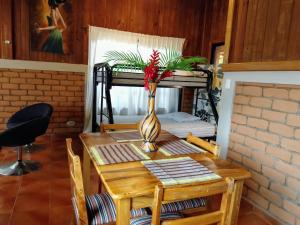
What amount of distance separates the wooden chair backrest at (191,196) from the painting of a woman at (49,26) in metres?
3.51

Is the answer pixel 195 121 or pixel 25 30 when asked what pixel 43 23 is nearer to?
pixel 25 30

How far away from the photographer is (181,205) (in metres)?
1.48

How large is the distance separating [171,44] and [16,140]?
317 centimetres

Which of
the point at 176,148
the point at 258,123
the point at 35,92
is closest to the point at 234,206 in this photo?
the point at 176,148

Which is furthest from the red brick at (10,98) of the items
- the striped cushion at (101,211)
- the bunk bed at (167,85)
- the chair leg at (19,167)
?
the striped cushion at (101,211)

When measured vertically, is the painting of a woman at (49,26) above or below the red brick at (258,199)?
above

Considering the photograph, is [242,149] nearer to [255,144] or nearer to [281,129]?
[255,144]

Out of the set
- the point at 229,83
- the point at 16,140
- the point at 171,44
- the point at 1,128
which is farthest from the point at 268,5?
the point at 1,128

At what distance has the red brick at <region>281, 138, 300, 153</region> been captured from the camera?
1747mm

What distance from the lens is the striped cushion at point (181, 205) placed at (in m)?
1.44

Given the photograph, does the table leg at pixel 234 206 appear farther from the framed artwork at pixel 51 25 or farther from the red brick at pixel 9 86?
the red brick at pixel 9 86

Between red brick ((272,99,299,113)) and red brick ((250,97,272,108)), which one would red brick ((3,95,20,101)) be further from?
red brick ((272,99,299,113))

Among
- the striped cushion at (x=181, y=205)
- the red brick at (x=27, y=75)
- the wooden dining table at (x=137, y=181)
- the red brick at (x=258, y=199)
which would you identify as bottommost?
the red brick at (x=258, y=199)

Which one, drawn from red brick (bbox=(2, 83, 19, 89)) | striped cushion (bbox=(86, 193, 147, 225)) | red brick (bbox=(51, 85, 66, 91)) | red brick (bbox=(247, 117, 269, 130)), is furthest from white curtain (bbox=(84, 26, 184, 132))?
→ striped cushion (bbox=(86, 193, 147, 225))
